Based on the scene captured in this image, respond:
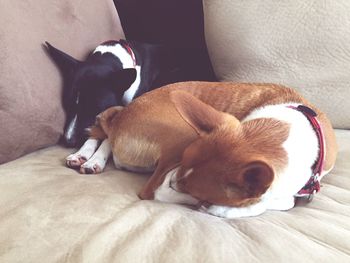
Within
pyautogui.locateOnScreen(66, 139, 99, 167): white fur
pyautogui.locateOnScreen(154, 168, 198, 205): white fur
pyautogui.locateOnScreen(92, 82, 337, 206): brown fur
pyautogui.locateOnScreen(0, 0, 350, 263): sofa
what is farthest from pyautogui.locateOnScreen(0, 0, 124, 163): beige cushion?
pyautogui.locateOnScreen(154, 168, 198, 205): white fur

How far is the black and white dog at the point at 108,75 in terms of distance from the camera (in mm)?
1854

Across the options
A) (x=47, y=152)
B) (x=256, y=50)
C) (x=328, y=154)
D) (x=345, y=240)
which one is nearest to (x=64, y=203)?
(x=47, y=152)

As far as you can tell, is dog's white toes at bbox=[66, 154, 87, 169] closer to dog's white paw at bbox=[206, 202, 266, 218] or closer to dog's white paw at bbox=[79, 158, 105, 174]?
dog's white paw at bbox=[79, 158, 105, 174]

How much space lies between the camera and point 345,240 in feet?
3.69

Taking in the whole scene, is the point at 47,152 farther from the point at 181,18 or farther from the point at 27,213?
the point at 181,18

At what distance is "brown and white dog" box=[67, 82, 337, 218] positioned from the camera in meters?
1.24

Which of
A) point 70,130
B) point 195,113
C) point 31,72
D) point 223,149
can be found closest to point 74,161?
point 70,130

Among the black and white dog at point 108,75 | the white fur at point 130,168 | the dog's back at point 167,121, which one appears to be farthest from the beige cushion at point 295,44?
the white fur at point 130,168

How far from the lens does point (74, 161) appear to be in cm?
163

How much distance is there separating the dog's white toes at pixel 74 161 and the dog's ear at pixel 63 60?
0.42 metres

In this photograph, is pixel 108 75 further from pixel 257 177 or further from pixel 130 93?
pixel 257 177

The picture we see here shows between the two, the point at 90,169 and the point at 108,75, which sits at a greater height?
the point at 108,75

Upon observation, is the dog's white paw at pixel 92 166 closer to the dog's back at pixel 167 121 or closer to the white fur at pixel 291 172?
the dog's back at pixel 167 121

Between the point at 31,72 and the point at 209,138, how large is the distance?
0.81 meters
